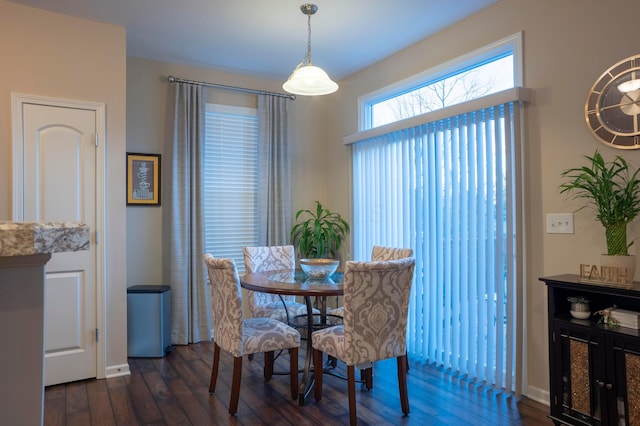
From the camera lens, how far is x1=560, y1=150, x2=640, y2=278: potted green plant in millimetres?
2311

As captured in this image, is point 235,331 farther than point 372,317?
Yes

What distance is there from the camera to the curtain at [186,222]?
425cm

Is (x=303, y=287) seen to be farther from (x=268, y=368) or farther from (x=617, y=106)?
(x=617, y=106)

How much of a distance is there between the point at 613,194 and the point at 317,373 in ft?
6.93

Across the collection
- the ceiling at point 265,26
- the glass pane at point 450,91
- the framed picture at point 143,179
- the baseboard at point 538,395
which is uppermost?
the ceiling at point 265,26

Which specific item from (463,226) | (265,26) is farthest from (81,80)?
(463,226)

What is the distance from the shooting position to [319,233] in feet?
15.6

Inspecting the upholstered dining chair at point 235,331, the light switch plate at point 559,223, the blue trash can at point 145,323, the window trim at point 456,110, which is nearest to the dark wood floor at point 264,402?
the upholstered dining chair at point 235,331

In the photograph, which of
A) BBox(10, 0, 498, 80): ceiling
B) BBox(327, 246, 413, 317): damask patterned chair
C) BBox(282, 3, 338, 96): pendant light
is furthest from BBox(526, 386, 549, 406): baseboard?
BBox(10, 0, 498, 80): ceiling

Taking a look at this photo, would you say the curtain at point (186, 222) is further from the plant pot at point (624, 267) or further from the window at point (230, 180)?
the plant pot at point (624, 267)

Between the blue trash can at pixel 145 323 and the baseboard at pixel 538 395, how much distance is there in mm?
3060

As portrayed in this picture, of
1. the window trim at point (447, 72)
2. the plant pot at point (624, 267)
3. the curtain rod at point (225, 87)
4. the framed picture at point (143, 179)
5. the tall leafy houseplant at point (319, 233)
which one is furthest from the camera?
the tall leafy houseplant at point (319, 233)

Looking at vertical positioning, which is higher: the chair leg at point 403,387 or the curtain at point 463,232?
the curtain at point 463,232

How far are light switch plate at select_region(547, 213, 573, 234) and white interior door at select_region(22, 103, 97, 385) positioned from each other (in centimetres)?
341
